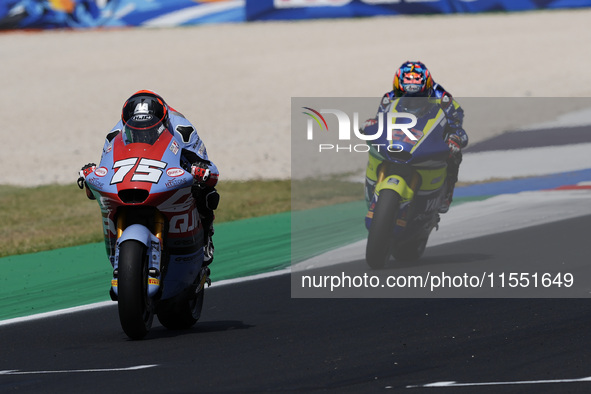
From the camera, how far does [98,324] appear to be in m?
8.16

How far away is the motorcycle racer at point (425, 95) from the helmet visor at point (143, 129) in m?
2.88

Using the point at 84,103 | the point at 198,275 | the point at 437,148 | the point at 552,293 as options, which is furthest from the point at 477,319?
the point at 84,103

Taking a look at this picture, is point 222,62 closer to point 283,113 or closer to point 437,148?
point 283,113

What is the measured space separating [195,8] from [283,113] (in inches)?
358

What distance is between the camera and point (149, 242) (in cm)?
685

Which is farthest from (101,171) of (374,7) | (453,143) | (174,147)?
(374,7)

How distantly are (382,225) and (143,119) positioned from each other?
2.77 m

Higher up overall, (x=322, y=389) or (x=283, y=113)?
(x=283, y=113)

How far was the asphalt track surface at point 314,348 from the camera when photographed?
5.91 m

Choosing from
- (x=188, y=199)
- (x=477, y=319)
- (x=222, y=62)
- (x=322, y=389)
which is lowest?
(x=322, y=389)

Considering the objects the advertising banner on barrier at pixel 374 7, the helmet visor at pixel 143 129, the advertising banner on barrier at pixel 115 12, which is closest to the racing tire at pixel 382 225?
the helmet visor at pixel 143 129

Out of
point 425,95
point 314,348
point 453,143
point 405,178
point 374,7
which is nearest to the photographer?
point 314,348

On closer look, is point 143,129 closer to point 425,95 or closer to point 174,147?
point 174,147

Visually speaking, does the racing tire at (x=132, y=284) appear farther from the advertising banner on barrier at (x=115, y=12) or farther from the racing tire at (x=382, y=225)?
the advertising banner on barrier at (x=115, y=12)
